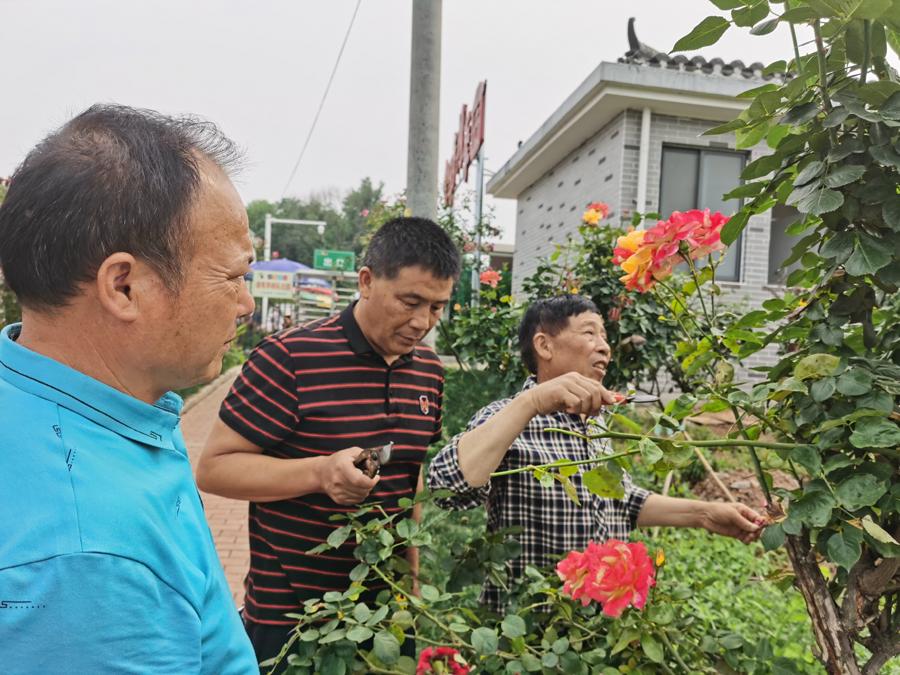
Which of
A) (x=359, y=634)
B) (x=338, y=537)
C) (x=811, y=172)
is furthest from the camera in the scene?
(x=338, y=537)

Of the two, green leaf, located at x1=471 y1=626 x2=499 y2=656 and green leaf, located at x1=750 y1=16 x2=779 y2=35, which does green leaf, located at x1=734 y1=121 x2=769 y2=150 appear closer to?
green leaf, located at x1=750 y1=16 x2=779 y2=35

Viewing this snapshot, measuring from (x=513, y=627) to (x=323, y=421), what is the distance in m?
0.80

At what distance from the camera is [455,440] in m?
1.75

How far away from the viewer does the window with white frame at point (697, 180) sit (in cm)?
905

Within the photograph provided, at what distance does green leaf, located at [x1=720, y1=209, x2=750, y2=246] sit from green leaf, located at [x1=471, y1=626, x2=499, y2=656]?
2.84 ft

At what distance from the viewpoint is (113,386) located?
85cm

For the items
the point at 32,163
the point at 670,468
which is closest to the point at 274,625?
the point at 670,468

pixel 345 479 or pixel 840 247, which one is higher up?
pixel 840 247

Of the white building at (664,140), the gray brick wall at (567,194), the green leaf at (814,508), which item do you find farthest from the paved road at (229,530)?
the white building at (664,140)

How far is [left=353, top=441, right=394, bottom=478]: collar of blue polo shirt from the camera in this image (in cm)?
162

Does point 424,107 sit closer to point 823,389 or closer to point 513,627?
point 513,627

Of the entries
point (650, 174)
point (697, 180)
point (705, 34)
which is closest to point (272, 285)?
point (650, 174)

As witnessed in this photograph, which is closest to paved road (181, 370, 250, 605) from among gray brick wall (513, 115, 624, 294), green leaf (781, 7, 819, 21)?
green leaf (781, 7, 819, 21)

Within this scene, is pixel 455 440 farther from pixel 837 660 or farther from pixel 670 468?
pixel 837 660
